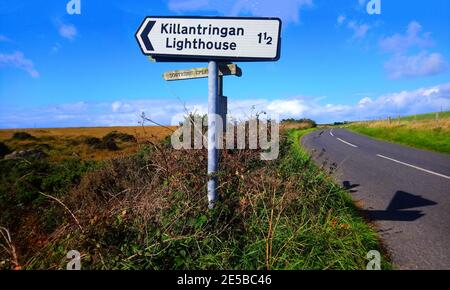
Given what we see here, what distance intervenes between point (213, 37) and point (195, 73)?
2.48 ft

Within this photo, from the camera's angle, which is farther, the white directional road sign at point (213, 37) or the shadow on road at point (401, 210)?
the shadow on road at point (401, 210)

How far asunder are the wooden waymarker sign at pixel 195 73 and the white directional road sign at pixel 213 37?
1.88ft

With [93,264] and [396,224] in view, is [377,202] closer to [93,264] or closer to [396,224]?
[396,224]

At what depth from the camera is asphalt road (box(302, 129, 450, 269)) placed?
11.5 ft

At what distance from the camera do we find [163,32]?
3.43 m

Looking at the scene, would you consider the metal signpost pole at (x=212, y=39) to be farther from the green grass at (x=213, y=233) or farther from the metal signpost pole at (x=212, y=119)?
the green grass at (x=213, y=233)

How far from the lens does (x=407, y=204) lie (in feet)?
17.4

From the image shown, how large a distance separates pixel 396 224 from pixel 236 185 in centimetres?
217
